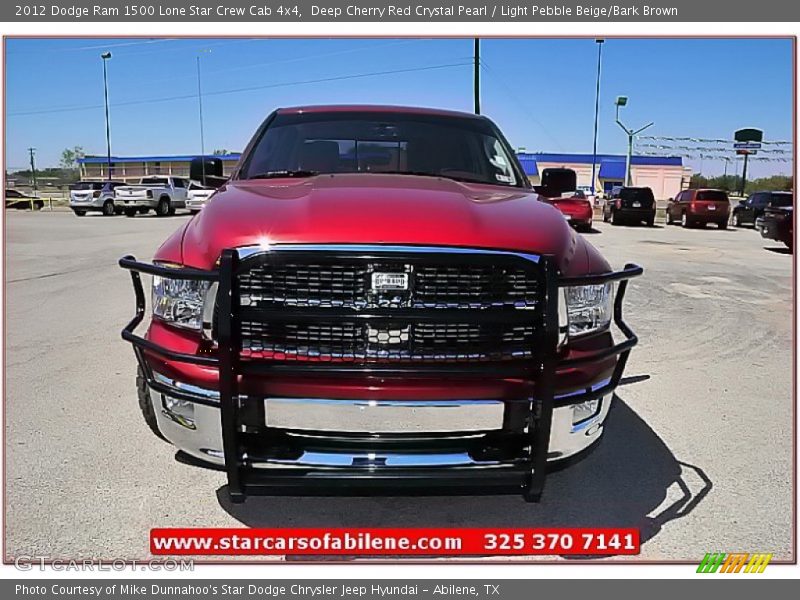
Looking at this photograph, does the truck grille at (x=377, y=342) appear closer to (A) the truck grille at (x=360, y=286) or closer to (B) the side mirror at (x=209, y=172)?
(A) the truck grille at (x=360, y=286)

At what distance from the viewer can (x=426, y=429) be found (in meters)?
2.41

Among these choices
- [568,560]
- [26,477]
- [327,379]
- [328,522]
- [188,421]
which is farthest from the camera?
[26,477]

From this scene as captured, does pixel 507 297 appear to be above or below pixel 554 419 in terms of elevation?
above

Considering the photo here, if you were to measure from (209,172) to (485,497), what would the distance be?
3.13m

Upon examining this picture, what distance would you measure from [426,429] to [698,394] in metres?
3.00

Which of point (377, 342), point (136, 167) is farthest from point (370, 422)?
point (136, 167)

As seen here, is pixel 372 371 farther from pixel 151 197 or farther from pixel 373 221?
pixel 151 197

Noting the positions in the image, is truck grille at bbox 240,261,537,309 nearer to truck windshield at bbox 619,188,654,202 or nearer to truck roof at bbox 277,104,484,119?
truck roof at bbox 277,104,484,119

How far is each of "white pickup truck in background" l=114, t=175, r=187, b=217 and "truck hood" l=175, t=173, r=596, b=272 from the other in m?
26.4

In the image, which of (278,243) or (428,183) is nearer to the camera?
(278,243)

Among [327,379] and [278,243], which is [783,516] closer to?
[327,379]

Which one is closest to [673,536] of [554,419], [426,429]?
[554,419]

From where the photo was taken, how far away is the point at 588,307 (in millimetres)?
2680

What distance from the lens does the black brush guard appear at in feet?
7.61
